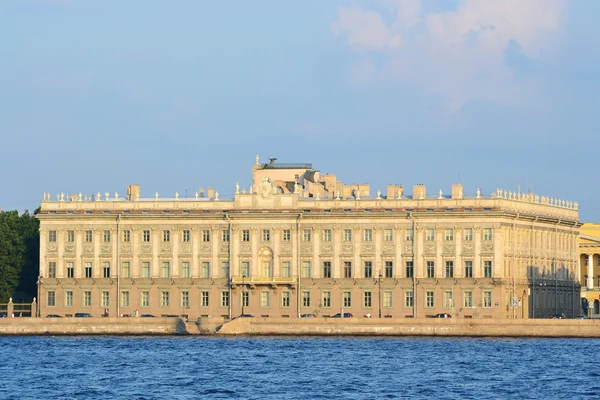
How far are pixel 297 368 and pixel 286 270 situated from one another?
3944 cm

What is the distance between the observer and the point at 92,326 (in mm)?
137125

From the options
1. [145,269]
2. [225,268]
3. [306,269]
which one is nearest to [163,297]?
[145,269]

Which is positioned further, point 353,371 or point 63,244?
point 63,244

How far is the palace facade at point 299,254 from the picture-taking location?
144 meters

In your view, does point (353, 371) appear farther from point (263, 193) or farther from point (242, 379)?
point (263, 193)

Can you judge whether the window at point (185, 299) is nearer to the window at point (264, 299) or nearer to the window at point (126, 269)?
the window at point (126, 269)

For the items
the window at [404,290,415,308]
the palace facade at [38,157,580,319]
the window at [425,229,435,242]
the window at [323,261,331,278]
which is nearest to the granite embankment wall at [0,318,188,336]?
the palace facade at [38,157,580,319]

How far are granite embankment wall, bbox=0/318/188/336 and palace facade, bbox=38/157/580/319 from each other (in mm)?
11121

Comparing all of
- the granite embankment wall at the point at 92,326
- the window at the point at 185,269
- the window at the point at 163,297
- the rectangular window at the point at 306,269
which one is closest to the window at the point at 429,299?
the rectangular window at the point at 306,269

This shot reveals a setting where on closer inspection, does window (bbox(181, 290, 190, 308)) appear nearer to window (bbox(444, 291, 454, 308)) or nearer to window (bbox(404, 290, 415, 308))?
window (bbox(404, 290, 415, 308))

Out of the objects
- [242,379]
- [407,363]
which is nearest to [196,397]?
[242,379]

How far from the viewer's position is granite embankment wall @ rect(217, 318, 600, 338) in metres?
130

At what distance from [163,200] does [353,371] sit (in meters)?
47.0

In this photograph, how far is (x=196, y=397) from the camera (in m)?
93.6
